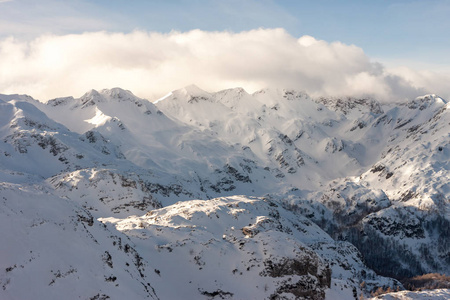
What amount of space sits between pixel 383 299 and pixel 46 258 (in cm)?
5156

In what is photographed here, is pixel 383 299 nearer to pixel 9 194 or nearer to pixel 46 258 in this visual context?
pixel 46 258

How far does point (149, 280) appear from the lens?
61.4 m

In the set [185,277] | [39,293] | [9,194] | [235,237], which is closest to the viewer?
[39,293]

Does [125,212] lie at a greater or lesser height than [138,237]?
lesser

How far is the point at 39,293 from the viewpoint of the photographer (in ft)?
143

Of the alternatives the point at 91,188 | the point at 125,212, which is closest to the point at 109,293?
the point at 125,212

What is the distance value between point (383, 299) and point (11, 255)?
2172 inches

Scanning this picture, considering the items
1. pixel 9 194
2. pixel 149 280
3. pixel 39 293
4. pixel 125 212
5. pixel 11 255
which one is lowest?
pixel 125 212

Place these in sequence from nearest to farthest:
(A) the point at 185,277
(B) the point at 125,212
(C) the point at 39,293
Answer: (C) the point at 39,293 < (A) the point at 185,277 < (B) the point at 125,212

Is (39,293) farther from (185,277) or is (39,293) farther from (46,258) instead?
(185,277)

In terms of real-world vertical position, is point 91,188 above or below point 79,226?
below

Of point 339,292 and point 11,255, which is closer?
point 11,255

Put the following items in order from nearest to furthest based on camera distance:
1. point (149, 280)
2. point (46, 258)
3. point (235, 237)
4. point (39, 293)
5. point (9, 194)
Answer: point (39, 293)
point (46, 258)
point (9, 194)
point (149, 280)
point (235, 237)

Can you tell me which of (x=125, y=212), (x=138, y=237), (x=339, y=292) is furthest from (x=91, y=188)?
(x=339, y=292)
